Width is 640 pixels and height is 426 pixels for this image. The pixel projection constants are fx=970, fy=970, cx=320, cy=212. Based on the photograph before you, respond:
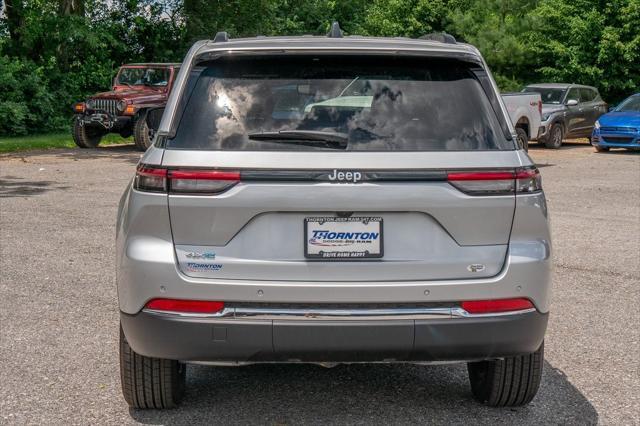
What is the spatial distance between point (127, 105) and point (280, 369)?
1768 centimetres

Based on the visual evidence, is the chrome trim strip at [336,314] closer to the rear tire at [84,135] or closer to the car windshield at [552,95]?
the rear tire at [84,135]

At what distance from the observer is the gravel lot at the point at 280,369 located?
4.68m

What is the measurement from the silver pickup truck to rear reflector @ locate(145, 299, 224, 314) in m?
16.2

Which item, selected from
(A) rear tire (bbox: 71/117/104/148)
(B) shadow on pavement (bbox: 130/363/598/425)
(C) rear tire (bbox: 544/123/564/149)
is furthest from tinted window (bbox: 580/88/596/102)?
(B) shadow on pavement (bbox: 130/363/598/425)

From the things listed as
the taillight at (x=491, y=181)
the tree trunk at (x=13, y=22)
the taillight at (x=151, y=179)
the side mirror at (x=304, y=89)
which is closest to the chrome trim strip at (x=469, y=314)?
the taillight at (x=491, y=181)

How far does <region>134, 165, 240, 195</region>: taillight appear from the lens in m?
3.99

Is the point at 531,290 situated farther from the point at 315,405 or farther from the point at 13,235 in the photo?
the point at 13,235

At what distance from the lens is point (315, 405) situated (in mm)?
4816

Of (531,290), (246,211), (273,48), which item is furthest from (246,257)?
(531,290)

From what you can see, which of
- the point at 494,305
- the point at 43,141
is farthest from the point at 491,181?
the point at 43,141

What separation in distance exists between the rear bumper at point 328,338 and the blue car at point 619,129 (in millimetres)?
20571

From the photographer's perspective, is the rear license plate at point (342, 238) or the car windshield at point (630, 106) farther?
the car windshield at point (630, 106)

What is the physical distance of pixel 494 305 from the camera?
410 centimetres

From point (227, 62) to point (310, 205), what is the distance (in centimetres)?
77
